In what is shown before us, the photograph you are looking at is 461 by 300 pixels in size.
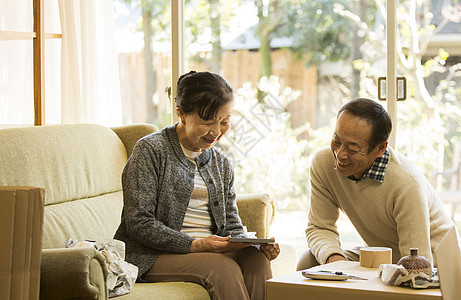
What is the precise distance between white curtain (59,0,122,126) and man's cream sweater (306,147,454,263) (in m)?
1.76

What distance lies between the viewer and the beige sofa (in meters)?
1.84

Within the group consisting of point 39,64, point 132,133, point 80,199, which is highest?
point 39,64

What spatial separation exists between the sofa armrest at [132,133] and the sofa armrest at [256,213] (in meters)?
0.56

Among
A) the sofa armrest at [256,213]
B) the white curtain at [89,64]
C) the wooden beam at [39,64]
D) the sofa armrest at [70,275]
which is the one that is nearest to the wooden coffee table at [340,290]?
the sofa armrest at [70,275]

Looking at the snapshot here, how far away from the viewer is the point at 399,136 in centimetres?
351

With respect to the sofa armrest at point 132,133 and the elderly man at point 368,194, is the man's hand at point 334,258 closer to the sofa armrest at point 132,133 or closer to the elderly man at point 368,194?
the elderly man at point 368,194

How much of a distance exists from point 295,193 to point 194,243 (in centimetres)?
161

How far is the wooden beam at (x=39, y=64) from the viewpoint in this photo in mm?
3396

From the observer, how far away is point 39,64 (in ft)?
11.2

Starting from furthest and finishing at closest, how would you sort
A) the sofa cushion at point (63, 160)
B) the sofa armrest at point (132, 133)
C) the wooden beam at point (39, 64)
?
the wooden beam at point (39, 64)
the sofa armrest at point (132, 133)
the sofa cushion at point (63, 160)

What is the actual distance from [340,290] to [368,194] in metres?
0.74

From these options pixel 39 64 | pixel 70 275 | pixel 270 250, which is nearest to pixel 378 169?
pixel 270 250

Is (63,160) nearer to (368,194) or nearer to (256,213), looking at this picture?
(256,213)

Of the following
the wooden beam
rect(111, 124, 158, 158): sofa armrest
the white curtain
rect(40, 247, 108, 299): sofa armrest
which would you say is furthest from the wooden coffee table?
the white curtain
